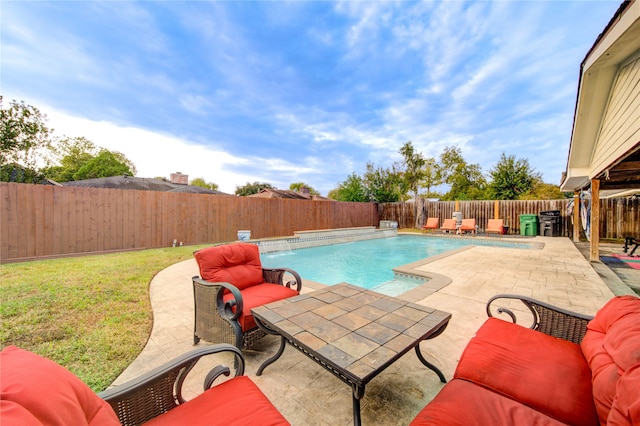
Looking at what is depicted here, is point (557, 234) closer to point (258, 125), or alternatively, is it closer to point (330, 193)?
point (258, 125)

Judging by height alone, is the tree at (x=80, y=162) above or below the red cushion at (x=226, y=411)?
above

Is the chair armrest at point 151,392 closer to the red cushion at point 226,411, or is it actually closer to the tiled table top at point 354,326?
the red cushion at point 226,411

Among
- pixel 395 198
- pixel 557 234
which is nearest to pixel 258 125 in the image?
pixel 395 198

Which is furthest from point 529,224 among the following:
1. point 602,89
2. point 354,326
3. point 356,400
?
point 356,400

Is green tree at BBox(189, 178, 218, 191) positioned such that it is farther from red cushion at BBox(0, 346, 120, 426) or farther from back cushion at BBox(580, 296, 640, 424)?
back cushion at BBox(580, 296, 640, 424)

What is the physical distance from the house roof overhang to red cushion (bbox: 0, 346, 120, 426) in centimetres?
459

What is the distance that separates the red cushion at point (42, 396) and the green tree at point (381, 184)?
17.2 m

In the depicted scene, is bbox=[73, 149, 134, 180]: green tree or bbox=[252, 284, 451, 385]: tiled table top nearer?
bbox=[252, 284, 451, 385]: tiled table top

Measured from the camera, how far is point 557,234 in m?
10.4

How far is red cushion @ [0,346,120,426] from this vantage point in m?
0.57

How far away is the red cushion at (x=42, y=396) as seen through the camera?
567 mm

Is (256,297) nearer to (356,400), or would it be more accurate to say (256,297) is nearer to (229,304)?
(229,304)

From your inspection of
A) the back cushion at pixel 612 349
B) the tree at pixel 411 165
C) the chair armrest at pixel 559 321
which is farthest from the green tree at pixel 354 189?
the back cushion at pixel 612 349

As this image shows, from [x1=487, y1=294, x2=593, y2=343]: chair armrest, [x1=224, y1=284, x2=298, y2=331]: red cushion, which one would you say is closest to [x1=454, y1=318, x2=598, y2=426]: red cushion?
[x1=487, y1=294, x2=593, y2=343]: chair armrest
